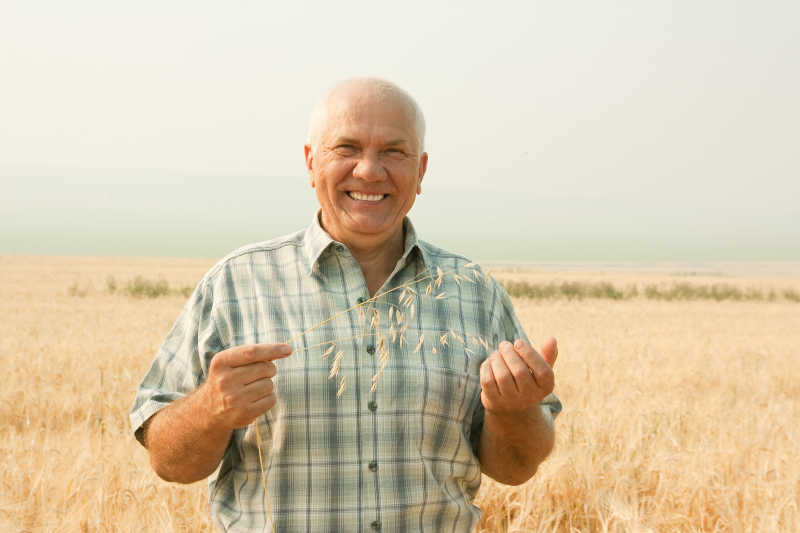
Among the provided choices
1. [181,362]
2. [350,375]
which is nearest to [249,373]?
[350,375]

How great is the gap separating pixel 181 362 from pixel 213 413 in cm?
41

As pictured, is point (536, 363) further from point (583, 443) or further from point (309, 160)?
point (583, 443)

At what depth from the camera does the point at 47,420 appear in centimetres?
552

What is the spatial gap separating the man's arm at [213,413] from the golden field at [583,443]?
996 millimetres

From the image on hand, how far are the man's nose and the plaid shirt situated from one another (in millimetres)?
229

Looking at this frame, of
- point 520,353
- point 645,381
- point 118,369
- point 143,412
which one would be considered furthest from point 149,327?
point 520,353

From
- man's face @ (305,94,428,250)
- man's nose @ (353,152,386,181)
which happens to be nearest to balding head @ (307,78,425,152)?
man's face @ (305,94,428,250)

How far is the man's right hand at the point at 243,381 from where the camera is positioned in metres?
1.68

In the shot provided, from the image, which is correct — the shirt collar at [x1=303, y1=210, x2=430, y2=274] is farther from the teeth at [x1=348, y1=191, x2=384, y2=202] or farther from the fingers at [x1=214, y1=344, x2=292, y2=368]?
the fingers at [x1=214, y1=344, x2=292, y2=368]

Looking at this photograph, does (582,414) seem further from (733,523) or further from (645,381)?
(645,381)

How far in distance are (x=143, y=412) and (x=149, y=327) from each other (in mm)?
10343

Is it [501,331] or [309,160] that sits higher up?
[309,160]

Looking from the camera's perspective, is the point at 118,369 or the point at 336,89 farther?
the point at 118,369

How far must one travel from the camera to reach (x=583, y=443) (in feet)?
13.3
